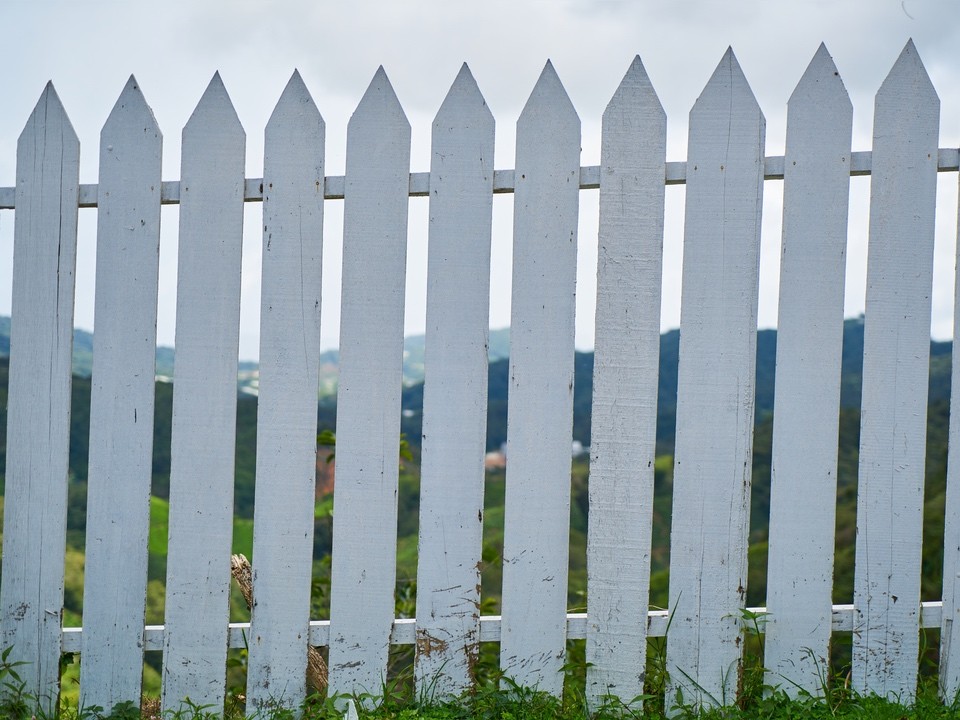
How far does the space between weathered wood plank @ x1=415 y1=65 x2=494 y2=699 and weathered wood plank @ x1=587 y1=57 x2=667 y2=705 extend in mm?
364

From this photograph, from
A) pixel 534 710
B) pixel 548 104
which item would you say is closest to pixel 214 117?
pixel 548 104

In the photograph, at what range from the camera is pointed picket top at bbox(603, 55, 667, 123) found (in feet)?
8.16

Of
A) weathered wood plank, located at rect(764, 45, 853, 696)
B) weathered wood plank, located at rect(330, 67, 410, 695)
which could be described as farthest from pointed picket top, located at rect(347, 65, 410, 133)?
weathered wood plank, located at rect(764, 45, 853, 696)

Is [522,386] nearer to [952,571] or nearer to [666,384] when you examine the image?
[952,571]

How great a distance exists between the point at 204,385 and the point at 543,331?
3.57 ft

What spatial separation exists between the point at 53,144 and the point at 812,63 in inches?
97.3

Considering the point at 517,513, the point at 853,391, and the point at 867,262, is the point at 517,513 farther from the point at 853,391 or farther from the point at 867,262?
the point at 853,391

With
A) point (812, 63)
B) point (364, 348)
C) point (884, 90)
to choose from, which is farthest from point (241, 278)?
point (884, 90)

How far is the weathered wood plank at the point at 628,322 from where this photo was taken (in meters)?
2.48

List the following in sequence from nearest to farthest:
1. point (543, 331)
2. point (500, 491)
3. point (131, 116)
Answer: point (543, 331) → point (131, 116) → point (500, 491)

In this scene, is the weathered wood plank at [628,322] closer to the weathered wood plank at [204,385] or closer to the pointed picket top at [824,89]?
the pointed picket top at [824,89]

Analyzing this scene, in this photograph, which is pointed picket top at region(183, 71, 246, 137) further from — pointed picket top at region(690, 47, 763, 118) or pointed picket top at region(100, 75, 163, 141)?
pointed picket top at region(690, 47, 763, 118)

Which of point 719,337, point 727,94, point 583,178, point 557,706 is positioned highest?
point 727,94

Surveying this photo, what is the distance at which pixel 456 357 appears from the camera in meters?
2.49
